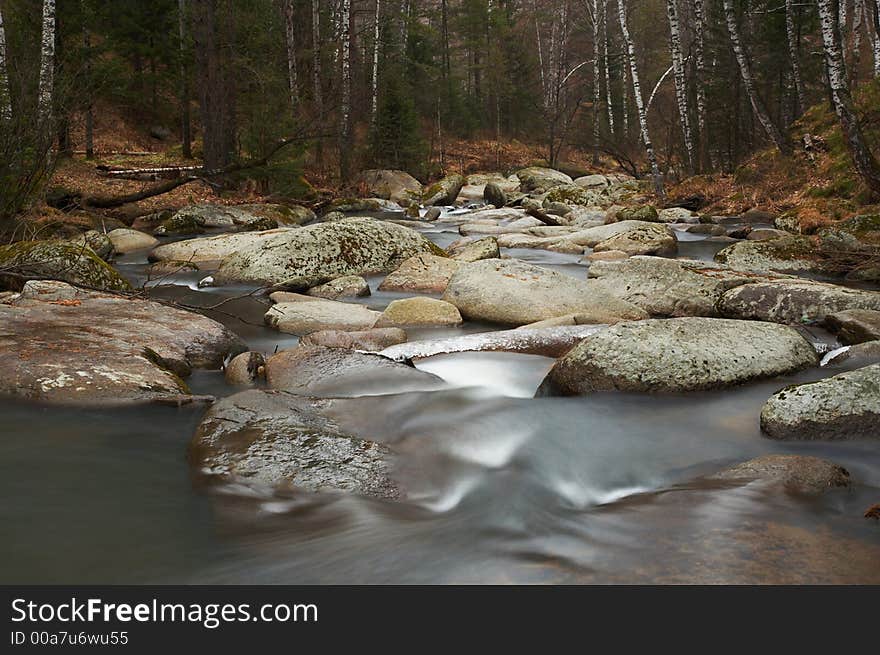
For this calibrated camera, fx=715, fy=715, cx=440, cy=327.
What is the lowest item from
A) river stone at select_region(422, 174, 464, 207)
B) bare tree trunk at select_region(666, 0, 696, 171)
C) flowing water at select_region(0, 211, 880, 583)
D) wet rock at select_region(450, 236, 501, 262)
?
flowing water at select_region(0, 211, 880, 583)

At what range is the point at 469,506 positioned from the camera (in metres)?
3.08

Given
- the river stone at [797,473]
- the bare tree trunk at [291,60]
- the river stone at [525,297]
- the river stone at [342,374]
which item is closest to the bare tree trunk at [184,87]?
the bare tree trunk at [291,60]

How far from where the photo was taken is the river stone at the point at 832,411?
11.5ft

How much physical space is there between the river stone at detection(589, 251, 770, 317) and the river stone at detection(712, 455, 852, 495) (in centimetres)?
351

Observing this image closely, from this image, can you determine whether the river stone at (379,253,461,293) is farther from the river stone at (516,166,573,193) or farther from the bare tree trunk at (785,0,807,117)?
the river stone at (516,166,573,193)

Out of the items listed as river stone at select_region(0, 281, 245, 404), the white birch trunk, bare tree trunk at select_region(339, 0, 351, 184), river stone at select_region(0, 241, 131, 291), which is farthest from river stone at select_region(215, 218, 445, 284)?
bare tree trunk at select_region(339, 0, 351, 184)

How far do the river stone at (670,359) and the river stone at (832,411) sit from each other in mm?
645

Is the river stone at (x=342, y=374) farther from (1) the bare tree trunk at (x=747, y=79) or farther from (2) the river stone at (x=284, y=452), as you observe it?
(1) the bare tree trunk at (x=747, y=79)

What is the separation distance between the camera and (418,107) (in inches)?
1297

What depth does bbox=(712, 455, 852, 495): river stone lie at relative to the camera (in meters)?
2.99

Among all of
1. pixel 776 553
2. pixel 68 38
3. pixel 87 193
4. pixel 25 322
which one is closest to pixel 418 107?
pixel 68 38

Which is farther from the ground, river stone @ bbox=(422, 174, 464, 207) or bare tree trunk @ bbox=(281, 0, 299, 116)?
bare tree trunk @ bbox=(281, 0, 299, 116)

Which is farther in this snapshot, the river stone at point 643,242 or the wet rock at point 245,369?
the river stone at point 643,242
